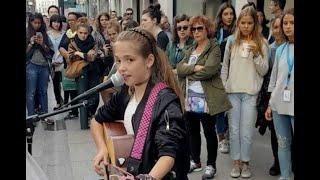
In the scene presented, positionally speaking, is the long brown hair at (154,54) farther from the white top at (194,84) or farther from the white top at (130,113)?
the white top at (194,84)

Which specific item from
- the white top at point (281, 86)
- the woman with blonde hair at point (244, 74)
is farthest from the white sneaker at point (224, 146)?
the white top at point (281, 86)

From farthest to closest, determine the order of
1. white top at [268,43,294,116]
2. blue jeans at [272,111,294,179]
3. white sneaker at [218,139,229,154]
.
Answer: white sneaker at [218,139,229,154], blue jeans at [272,111,294,179], white top at [268,43,294,116]

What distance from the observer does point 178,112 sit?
2.12 meters

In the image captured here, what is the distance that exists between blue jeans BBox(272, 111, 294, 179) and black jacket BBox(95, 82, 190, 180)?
230 cm

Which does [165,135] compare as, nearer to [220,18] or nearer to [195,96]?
[195,96]

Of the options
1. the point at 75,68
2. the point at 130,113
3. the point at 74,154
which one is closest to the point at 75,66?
the point at 75,68

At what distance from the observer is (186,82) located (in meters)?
4.73

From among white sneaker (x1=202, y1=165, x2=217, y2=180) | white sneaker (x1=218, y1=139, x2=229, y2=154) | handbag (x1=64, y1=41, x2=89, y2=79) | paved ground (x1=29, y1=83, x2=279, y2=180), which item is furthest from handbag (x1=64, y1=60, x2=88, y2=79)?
white sneaker (x1=202, y1=165, x2=217, y2=180)

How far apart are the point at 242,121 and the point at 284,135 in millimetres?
495

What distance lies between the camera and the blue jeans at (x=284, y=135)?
428cm

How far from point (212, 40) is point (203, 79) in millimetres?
397

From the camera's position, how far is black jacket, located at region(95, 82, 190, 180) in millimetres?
2039

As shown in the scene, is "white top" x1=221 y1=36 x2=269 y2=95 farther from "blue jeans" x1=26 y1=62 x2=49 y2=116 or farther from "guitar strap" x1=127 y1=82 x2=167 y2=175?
"blue jeans" x1=26 y1=62 x2=49 y2=116
